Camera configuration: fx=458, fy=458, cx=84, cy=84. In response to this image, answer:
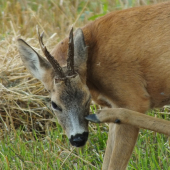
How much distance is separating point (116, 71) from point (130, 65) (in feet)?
0.49

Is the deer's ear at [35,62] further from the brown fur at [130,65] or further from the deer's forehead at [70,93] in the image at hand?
the deer's forehead at [70,93]

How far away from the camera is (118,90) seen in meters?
4.49

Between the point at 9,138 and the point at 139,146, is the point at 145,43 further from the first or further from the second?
the point at 9,138

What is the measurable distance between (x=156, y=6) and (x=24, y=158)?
2.11 meters

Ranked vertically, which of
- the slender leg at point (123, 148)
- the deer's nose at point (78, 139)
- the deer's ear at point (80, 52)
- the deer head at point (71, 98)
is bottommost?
the slender leg at point (123, 148)

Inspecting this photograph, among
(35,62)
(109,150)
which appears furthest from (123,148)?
(35,62)

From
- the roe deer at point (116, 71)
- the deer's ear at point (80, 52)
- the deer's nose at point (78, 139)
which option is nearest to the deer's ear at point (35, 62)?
the roe deer at point (116, 71)

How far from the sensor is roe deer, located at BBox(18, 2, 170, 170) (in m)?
4.28

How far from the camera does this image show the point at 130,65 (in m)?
4.52

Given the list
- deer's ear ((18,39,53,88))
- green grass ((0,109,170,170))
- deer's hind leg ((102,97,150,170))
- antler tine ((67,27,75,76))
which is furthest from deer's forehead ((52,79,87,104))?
green grass ((0,109,170,170))

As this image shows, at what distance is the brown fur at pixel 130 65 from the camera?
447cm

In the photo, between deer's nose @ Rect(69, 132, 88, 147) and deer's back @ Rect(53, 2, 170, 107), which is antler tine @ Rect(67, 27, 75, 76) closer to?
deer's back @ Rect(53, 2, 170, 107)

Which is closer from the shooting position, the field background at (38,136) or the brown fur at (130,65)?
→ the brown fur at (130,65)

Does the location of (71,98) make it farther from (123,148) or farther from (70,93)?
(123,148)
